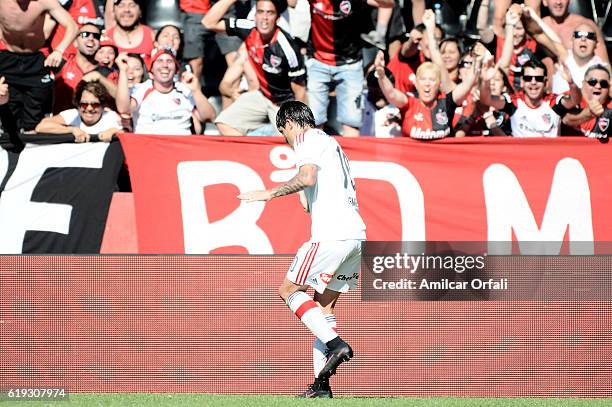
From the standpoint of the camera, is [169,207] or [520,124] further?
[520,124]

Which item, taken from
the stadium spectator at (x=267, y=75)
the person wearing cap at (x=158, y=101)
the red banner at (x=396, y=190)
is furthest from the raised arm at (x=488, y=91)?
the person wearing cap at (x=158, y=101)

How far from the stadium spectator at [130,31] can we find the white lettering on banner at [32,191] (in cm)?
192

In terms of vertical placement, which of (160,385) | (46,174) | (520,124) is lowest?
(160,385)

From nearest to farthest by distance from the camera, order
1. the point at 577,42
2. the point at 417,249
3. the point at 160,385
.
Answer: the point at 160,385 → the point at 417,249 → the point at 577,42

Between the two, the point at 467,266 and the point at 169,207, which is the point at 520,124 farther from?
the point at 169,207

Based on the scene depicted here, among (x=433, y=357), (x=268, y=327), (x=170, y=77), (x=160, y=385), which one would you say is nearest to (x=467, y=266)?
(x=433, y=357)

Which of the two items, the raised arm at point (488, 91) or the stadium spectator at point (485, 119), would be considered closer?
the raised arm at point (488, 91)

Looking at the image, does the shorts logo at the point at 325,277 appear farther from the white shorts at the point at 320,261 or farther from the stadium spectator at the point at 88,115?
the stadium spectator at the point at 88,115

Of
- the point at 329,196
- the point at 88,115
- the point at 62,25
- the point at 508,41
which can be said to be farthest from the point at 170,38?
the point at 329,196

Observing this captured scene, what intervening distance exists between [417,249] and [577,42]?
11.9 feet

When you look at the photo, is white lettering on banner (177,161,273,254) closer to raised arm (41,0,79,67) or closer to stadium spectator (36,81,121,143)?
stadium spectator (36,81,121,143)

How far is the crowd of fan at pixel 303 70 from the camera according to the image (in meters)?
11.0

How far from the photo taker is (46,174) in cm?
1046

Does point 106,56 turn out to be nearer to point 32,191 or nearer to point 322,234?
point 32,191
